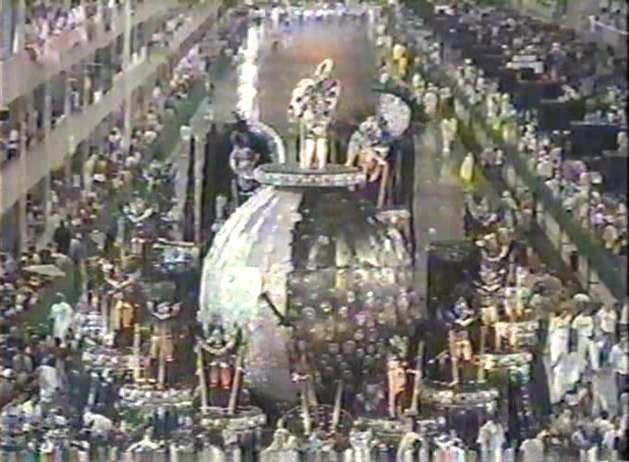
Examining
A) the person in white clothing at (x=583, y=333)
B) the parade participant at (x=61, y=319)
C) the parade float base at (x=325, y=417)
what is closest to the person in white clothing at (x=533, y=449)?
the person in white clothing at (x=583, y=333)

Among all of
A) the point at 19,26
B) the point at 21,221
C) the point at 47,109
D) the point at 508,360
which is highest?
the point at 19,26

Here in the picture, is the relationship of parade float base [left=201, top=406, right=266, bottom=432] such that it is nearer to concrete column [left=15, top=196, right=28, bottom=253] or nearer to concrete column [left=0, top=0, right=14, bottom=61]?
concrete column [left=15, top=196, right=28, bottom=253]

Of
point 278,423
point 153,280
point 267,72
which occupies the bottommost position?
point 278,423

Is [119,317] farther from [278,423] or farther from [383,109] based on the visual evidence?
[383,109]

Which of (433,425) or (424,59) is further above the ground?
(424,59)

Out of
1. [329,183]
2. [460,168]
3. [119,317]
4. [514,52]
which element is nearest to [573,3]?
[514,52]

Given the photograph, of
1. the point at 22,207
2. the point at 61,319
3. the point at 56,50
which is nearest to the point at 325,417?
the point at 61,319

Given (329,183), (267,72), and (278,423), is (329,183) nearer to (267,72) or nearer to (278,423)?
(267,72)

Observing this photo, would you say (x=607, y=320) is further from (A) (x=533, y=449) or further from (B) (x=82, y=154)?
(B) (x=82, y=154)
